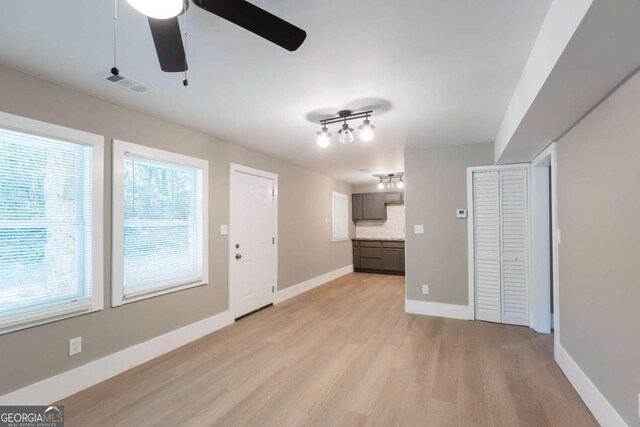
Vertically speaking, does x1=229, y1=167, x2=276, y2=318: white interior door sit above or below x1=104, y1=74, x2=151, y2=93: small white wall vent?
below

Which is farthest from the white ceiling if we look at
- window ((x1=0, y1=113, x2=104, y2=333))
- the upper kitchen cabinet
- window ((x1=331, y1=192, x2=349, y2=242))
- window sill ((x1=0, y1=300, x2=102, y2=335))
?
the upper kitchen cabinet

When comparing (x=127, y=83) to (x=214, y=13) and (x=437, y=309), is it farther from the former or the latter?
(x=437, y=309)

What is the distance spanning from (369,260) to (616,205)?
5.85 metres

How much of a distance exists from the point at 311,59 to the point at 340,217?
5.37 meters

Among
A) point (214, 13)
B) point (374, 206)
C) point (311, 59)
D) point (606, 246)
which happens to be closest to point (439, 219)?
point (606, 246)

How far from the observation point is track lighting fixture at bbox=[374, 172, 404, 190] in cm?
646

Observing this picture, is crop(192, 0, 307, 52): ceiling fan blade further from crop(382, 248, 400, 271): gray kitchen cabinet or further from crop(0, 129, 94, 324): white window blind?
crop(382, 248, 400, 271): gray kitchen cabinet

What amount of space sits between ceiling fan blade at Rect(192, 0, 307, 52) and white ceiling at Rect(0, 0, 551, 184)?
1.03 ft

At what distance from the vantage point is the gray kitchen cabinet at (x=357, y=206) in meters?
7.77

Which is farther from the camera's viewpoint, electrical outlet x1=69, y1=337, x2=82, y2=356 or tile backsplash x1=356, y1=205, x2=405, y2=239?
tile backsplash x1=356, y1=205, x2=405, y2=239

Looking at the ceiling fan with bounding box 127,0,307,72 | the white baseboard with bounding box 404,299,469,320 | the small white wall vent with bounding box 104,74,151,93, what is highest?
the small white wall vent with bounding box 104,74,151,93

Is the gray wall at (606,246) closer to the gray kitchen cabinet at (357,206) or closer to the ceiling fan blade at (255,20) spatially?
the ceiling fan blade at (255,20)

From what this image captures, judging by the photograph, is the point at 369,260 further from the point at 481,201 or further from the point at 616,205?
the point at 616,205

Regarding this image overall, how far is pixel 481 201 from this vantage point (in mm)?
3936
